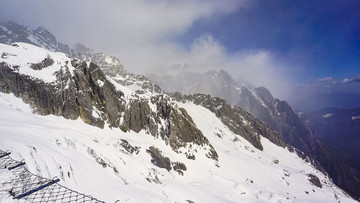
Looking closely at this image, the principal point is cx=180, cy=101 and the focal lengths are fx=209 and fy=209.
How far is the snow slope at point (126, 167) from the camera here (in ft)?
61.6

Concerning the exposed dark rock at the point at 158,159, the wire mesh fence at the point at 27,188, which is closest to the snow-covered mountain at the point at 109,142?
the exposed dark rock at the point at 158,159

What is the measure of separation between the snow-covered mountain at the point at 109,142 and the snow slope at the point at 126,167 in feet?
0.48

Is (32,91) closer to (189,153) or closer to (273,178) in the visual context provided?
(189,153)

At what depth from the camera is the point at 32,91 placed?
4416 cm

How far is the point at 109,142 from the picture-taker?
45.2 metres

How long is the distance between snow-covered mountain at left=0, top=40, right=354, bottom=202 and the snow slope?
146 millimetres

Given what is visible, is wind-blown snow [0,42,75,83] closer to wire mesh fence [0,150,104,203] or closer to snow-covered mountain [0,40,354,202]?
snow-covered mountain [0,40,354,202]

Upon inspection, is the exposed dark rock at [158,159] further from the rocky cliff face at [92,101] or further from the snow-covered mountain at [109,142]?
the rocky cliff face at [92,101]

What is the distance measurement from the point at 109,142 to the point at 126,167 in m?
10.4

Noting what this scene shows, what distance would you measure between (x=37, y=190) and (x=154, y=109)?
6631cm

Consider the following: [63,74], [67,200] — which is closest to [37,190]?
[67,200]

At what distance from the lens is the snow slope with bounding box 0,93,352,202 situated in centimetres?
1877

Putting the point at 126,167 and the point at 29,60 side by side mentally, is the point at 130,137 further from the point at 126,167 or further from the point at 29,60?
the point at 29,60

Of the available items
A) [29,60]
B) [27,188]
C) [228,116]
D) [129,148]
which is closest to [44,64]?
[29,60]
